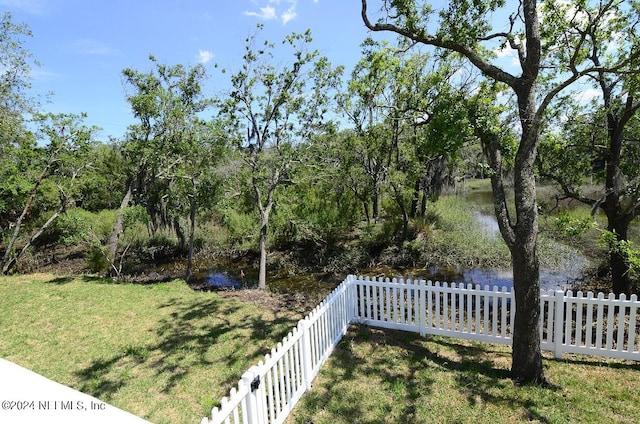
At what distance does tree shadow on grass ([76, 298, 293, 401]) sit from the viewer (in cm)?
448

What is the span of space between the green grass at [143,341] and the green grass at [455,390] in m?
1.31

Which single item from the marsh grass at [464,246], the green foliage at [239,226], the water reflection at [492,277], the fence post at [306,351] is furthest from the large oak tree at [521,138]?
the green foliage at [239,226]

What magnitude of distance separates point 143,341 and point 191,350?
0.99m

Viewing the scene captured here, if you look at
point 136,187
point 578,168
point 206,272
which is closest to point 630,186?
point 578,168

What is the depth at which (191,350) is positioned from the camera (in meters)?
5.24

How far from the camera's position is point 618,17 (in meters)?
5.51

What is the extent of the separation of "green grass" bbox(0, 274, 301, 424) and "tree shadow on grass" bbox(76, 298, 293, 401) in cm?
1

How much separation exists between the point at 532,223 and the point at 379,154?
28.6 feet

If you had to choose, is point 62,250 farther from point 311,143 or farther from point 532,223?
point 532,223

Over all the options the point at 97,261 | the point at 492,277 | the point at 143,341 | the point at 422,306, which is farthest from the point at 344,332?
the point at 97,261

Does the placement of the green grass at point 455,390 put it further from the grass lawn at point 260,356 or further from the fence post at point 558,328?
the fence post at point 558,328

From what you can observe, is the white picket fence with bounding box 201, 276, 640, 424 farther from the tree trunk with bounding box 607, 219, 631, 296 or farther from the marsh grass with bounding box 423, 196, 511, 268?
the marsh grass with bounding box 423, 196, 511, 268

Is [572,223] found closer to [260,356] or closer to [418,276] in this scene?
Answer: [260,356]

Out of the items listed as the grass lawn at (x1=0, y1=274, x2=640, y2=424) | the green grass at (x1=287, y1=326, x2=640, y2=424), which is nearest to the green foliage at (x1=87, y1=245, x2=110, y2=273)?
the grass lawn at (x1=0, y1=274, x2=640, y2=424)
